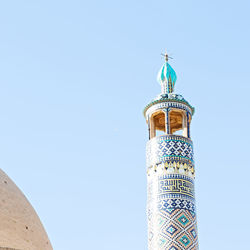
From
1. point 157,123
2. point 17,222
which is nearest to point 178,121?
point 157,123

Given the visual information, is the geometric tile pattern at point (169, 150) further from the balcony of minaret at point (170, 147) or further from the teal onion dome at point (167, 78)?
the teal onion dome at point (167, 78)

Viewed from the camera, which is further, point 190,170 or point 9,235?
point 190,170

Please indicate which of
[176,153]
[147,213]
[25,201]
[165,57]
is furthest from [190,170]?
[25,201]

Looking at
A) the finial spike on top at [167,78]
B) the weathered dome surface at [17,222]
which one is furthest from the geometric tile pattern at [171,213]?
the weathered dome surface at [17,222]

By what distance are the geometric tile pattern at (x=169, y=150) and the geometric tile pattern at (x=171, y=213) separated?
11.9 inches

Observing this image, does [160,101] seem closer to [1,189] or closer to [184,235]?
[184,235]

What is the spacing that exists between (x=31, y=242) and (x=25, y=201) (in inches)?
24.5

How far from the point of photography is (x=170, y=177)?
1089 cm

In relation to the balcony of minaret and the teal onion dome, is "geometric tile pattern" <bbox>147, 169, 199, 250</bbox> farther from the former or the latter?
the teal onion dome

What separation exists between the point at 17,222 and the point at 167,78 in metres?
6.39

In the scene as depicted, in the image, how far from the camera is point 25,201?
23.4 feet

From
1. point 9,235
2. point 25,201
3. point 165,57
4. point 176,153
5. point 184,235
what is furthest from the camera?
point 165,57

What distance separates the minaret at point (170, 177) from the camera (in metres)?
10.4

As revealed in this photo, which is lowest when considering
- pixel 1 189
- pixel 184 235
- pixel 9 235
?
pixel 9 235
